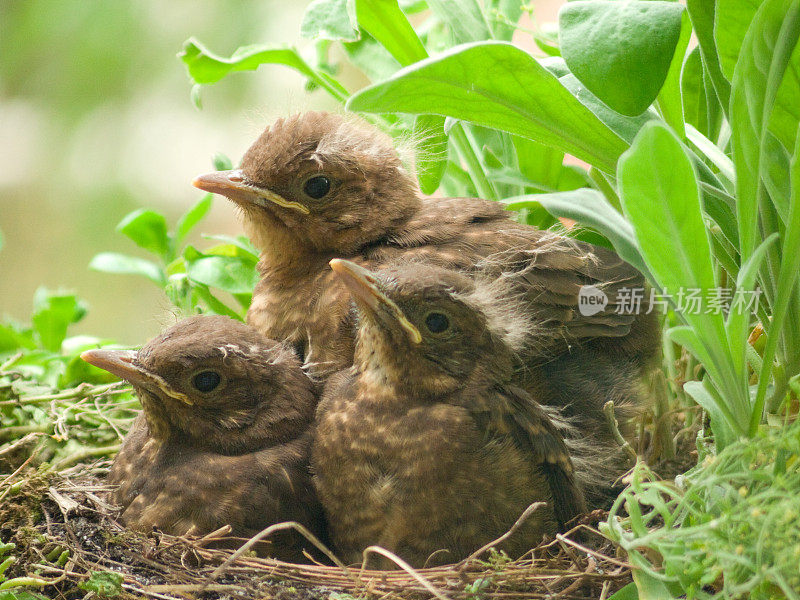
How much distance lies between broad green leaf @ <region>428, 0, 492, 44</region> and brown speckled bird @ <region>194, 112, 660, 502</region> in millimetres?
252

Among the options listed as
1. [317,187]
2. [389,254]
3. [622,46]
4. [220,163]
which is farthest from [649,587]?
[220,163]

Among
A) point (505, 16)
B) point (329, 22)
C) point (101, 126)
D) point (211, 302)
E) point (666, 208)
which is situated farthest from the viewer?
point (101, 126)

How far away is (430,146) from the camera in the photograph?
164 centimetres

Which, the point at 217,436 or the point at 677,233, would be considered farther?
the point at 217,436

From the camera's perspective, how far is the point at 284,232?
1.50 meters

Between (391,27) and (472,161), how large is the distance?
306 mm

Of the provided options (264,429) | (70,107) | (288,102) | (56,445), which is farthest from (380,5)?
(70,107)

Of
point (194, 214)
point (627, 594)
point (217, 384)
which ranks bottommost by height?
point (627, 594)

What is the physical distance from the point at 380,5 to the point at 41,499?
100cm

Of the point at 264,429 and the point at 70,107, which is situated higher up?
the point at 70,107

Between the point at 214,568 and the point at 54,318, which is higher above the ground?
the point at 54,318

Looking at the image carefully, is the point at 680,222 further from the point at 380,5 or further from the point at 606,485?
the point at 380,5

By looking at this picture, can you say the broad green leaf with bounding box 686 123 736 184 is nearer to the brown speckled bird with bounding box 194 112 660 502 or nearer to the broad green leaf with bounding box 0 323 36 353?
the brown speckled bird with bounding box 194 112 660 502

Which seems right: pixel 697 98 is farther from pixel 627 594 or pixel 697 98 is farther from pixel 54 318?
pixel 54 318
